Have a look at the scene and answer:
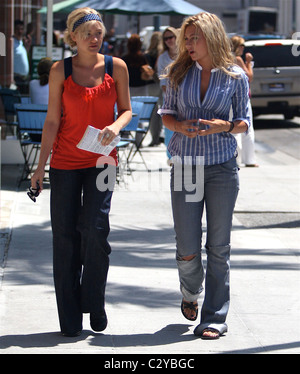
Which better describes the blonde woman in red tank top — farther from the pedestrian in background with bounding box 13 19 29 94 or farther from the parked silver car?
the parked silver car

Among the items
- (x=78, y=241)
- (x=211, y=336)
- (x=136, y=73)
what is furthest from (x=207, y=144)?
(x=136, y=73)

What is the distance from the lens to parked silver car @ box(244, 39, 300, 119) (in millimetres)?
16828

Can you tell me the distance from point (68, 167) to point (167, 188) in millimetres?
5471

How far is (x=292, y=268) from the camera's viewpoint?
6.78 m

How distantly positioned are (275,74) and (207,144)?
1237 centimetres

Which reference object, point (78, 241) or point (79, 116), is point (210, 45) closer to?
point (79, 116)

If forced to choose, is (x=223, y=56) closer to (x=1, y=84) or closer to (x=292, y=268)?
(x=292, y=268)

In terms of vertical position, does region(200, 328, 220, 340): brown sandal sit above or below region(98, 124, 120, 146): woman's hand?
below

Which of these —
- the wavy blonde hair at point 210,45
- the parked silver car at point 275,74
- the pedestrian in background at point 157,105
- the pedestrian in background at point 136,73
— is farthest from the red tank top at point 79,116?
the parked silver car at point 275,74

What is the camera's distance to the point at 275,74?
16.9m

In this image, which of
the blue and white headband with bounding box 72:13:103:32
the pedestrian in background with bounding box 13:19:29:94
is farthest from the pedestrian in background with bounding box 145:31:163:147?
the blue and white headband with bounding box 72:13:103:32

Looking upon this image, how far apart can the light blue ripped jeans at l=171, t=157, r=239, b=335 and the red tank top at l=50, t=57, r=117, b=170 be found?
546 millimetres

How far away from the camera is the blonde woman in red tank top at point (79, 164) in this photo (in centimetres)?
486

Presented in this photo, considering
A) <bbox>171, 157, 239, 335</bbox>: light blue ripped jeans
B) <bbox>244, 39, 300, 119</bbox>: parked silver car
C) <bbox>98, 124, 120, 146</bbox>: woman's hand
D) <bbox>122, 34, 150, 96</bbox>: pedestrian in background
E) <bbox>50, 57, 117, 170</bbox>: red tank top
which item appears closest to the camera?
<bbox>98, 124, 120, 146</bbox>: woman's hand
